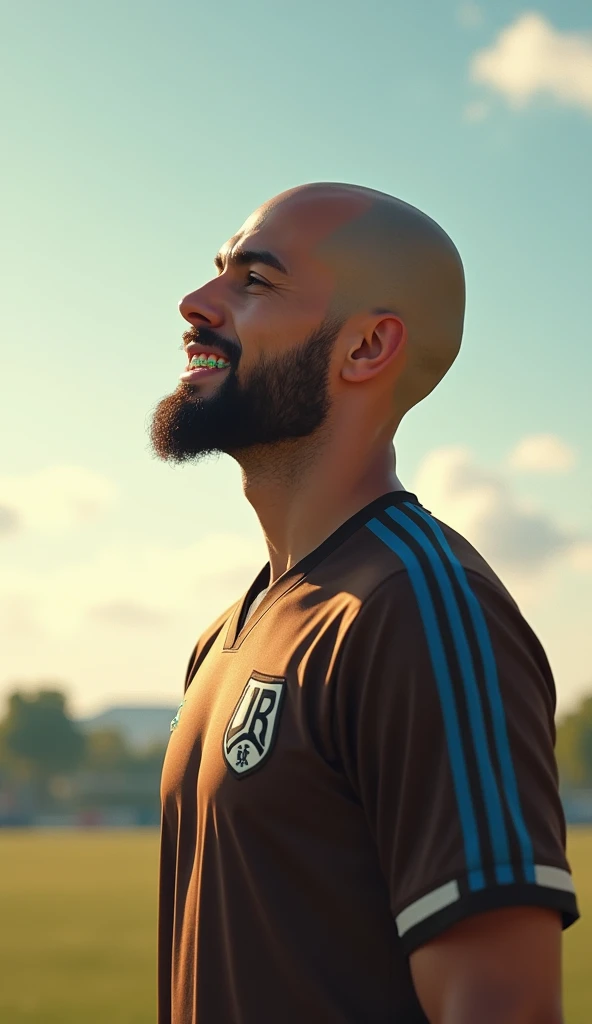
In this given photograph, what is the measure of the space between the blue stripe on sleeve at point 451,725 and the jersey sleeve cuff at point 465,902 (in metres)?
0.03

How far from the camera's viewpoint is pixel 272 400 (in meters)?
2.89

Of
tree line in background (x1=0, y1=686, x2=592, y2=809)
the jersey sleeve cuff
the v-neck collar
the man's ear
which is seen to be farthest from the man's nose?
tree line in background (x1=0, y1=686, x2=592, y2=809)

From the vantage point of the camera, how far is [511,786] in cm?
212

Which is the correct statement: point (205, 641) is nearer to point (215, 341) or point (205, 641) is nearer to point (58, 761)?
point (215, 341)

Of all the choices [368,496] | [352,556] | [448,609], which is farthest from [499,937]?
[368,496]

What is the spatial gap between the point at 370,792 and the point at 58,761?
113 metres

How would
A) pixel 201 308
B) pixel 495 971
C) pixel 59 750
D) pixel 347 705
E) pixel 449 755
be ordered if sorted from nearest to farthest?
1. pixel 495 971
2. pixel 449 755
3. pixel 347 705
4. pixel 201 308
5. pixel 59 750

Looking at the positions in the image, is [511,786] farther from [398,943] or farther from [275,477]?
[275,477]

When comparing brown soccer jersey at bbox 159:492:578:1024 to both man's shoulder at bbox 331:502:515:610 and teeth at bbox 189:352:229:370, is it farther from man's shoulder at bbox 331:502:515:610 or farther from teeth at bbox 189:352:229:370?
teeth at bbox 189:352:229:370

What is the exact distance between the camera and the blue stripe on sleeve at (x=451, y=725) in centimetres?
204

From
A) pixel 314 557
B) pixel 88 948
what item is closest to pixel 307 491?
pixel 314 557

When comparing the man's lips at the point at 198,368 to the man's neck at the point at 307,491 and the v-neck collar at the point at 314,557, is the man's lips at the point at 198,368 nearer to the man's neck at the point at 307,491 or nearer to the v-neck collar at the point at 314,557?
the man's neck at the point at 307,491

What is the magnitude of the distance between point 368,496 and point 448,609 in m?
0.66

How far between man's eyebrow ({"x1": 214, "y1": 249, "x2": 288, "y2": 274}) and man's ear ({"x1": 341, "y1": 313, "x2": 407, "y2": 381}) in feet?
0.84
